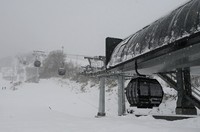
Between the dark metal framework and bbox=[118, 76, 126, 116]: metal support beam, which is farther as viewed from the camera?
bbox=[118, 76, 126, 116]: metal support beam

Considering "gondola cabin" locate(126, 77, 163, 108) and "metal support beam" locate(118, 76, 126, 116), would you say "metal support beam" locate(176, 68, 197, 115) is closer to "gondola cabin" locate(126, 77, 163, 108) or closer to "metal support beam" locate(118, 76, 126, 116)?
"metal support beam" locate(118, 76, 126, 116)

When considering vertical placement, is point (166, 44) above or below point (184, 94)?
above

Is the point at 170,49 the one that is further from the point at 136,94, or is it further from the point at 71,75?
the point at 71,75

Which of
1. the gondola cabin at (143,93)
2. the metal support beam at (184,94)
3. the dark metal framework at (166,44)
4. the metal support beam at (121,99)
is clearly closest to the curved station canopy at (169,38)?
the dark metal framework at (166,44)

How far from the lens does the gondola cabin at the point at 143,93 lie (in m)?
6.66

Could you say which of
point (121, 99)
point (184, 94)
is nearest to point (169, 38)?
point (184, 94)

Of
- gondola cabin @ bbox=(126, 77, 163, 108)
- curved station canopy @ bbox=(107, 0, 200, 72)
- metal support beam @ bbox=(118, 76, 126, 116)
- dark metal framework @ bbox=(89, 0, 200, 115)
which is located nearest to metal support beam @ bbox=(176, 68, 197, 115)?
dark metal framework @ bbox=(89, 0, 200, 115)

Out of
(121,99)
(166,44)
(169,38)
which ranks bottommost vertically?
(121,99)

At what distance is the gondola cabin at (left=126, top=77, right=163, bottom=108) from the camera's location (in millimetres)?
6656

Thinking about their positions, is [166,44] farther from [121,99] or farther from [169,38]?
[121,99]

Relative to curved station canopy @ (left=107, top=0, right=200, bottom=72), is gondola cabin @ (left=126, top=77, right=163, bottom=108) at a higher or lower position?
lower

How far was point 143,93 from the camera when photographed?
22.0 feet

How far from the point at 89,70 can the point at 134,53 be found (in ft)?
32.2

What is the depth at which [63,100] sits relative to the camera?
27422 mm
